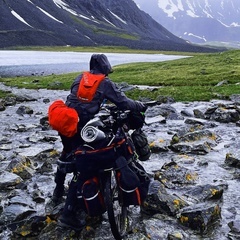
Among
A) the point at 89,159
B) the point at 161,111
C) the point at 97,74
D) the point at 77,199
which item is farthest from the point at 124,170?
the point at 161,111

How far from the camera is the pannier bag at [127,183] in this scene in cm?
671

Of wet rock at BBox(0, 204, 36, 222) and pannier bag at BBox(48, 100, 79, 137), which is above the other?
pannier bag at BBox(48, 100, 79, 137)

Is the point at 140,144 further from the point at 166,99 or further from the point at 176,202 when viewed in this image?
the point at 166,99

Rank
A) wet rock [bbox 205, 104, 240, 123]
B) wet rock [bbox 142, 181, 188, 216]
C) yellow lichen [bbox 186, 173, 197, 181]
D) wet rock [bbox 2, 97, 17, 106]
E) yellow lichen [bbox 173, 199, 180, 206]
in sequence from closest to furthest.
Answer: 1. wet rock [bbox 142, 181, 188, 216]
2. yellow lichen [bbox 173, 199, 180, 206]
3. yellow lichen [bbox 186, 173, 197, 181]
4. wet rock [bbox 205, 104, 240, 123]
5. wet rock [bbox 2, 97, 17, 106]

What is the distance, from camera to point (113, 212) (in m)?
6.54

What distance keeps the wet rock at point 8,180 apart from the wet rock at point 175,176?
4.01 meters

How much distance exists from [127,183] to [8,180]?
461cm

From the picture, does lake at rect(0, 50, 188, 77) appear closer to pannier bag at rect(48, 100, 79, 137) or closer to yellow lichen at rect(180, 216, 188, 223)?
pannier bag at rect(48, 100, 79, 137)

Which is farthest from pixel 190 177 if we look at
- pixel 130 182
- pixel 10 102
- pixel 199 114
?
pixel 10 102

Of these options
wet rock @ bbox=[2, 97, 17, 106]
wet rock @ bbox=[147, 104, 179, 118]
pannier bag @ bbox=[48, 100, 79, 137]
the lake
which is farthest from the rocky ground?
the lake

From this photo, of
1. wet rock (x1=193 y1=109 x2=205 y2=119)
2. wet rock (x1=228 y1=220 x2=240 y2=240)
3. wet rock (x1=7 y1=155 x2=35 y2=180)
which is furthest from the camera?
wet rock (x1=193 y1=109 x2=205 y2=119)

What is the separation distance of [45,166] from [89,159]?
5251mm

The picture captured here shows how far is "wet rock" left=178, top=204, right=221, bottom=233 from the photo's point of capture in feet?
24.4

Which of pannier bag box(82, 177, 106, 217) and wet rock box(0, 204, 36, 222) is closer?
pannier bag box(82, 177, 106, 217)
